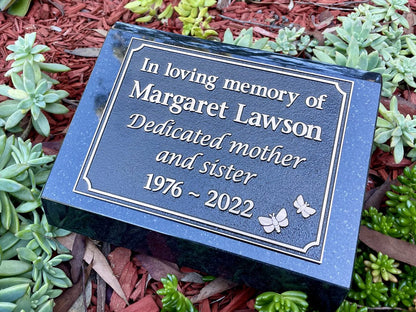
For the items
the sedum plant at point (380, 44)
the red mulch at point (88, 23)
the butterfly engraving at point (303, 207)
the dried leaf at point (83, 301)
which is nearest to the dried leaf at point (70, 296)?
the dried leaf at point (83, 301)

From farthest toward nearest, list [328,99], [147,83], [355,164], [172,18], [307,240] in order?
1. [172,18]
2. [147,83]
3. [328,99]
4. [355,164]
5. [307,240]

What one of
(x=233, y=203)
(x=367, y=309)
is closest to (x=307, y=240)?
(x=233, y=203)

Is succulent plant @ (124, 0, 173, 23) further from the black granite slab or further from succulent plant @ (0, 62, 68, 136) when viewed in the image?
succulent plant @ (0, 62, 68, 136)

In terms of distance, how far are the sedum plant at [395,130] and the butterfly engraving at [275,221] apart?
3.33 feet

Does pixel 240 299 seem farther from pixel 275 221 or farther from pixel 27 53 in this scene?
pixel 27 53

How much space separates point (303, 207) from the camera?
2.13 meters

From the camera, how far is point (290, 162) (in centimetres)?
225

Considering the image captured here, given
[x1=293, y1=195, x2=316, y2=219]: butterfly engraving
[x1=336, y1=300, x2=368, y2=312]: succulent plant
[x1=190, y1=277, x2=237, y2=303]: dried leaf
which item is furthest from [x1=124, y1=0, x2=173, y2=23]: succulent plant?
[x1=336, y1=300, x2=368, y2=312]: succulent plant

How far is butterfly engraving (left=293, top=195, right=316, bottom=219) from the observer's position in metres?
2.11

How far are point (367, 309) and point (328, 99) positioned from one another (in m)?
1.18

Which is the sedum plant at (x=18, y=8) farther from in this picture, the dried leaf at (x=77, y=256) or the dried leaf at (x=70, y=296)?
the dried leaf at (x=70, y=296)

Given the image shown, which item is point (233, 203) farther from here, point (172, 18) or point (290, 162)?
point (172, 18)

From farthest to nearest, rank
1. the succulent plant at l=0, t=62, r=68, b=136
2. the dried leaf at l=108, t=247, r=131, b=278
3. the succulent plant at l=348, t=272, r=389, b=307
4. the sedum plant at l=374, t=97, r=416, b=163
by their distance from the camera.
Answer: the succulent plant at l=0, t=62, r=68, b=136 < the sedum plant at l=374, t=97, r=416, b=163 < the dried leaf at l=108, t=247, r=131, b=278 < the succulent plant at l=348, t=272, r=389, b=307

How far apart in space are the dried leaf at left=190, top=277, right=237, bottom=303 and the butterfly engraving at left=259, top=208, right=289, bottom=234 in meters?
0.51
